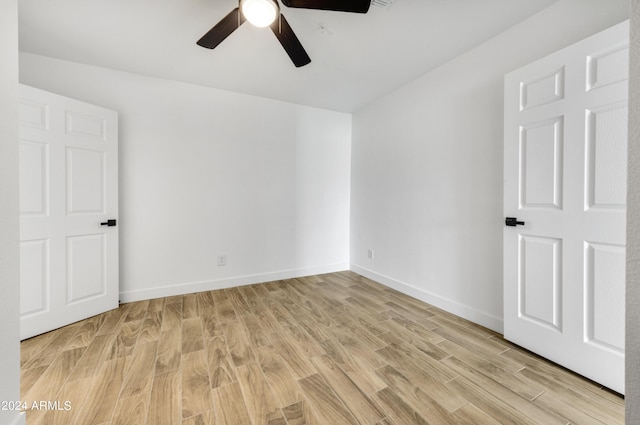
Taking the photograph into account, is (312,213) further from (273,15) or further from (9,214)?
(9,214)

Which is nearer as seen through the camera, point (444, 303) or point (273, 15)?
point (273, 15)

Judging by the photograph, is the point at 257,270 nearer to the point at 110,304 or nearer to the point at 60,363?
the point at 110,304

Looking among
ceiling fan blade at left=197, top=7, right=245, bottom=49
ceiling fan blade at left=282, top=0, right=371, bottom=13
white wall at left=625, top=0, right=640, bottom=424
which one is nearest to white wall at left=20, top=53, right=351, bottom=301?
ceiling fan blade at left=197, top=7, right=245, bottom=49

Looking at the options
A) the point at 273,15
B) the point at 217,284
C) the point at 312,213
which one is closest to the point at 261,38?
the point at 273,15

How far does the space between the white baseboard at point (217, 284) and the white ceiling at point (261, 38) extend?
2.43 m

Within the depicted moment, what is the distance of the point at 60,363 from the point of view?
173 cm

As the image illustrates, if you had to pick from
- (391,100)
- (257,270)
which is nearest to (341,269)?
(257,270)

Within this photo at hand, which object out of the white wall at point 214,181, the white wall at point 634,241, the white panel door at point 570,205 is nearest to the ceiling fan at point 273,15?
the white wall at point 634,241

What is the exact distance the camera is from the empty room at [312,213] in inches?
55.2

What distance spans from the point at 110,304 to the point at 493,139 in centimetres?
398

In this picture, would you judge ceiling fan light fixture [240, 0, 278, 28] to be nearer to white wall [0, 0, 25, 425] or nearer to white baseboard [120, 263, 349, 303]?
white wall [0, 0, 25, 425]

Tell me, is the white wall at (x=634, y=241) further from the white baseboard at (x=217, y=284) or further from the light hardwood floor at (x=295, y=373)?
the white baseboard at (x=217, y=284)

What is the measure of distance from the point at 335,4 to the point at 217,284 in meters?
3.07

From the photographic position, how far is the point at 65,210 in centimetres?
231
